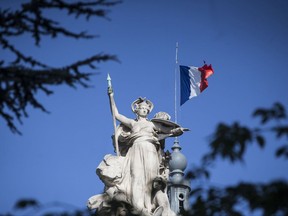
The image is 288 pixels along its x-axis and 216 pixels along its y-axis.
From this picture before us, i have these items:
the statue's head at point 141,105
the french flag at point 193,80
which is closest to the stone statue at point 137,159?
the statue's head at point 141,105

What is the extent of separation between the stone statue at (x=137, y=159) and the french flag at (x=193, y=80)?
665 cm

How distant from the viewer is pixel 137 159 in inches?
771

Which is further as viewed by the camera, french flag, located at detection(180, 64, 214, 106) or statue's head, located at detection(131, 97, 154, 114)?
french flag, located at detection(180, 64, 214, 106)

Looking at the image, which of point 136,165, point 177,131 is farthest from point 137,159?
point 177,131

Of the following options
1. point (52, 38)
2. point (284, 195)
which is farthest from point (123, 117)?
point (284, 195)

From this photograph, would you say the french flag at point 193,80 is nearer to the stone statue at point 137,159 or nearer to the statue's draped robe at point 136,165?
the stone statue at point 137,159

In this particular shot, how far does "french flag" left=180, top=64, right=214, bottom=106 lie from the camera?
27442 mm

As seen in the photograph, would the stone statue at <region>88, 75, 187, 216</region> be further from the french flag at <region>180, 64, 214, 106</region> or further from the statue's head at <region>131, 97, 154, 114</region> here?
the french flag at <region>180, 64, 214, 106</region>

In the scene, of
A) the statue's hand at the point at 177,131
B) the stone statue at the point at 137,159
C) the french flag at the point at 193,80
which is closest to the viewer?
the stone statue at the point at 137,159

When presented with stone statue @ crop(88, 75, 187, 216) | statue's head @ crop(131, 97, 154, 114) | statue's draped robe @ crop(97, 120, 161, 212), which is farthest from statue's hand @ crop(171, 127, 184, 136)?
statue's head @ crop(131, 97, 154, 114)

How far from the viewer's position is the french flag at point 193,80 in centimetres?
2744

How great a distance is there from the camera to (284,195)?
28.9 feet

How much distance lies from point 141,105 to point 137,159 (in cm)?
169

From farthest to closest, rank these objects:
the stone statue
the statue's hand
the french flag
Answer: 1. the french flag
2. the statue's hand
3. the stone statue
